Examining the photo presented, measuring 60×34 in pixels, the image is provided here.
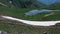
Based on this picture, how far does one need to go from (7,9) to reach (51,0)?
1.13m

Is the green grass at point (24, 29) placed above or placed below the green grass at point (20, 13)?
below

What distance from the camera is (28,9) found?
15.4ft

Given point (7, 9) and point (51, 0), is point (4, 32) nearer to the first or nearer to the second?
point (7, 9)

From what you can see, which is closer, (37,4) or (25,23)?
(25,23)

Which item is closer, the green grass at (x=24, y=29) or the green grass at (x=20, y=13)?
the green grass at (x=24, y=29)

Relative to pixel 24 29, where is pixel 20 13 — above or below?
above

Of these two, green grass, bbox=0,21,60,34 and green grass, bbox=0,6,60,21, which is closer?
green grass, bbox=0,21,60,34

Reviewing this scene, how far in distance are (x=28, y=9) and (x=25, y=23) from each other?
1.42ft

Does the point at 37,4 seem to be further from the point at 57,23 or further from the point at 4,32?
the point at 4,32

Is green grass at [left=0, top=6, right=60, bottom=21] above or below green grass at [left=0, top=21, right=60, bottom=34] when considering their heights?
above

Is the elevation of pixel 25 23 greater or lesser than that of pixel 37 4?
lesser

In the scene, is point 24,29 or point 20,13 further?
point 20,13

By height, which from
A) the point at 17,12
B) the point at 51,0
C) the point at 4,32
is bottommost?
the point at 4,32

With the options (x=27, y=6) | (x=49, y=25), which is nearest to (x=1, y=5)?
(x=27, y=6)
